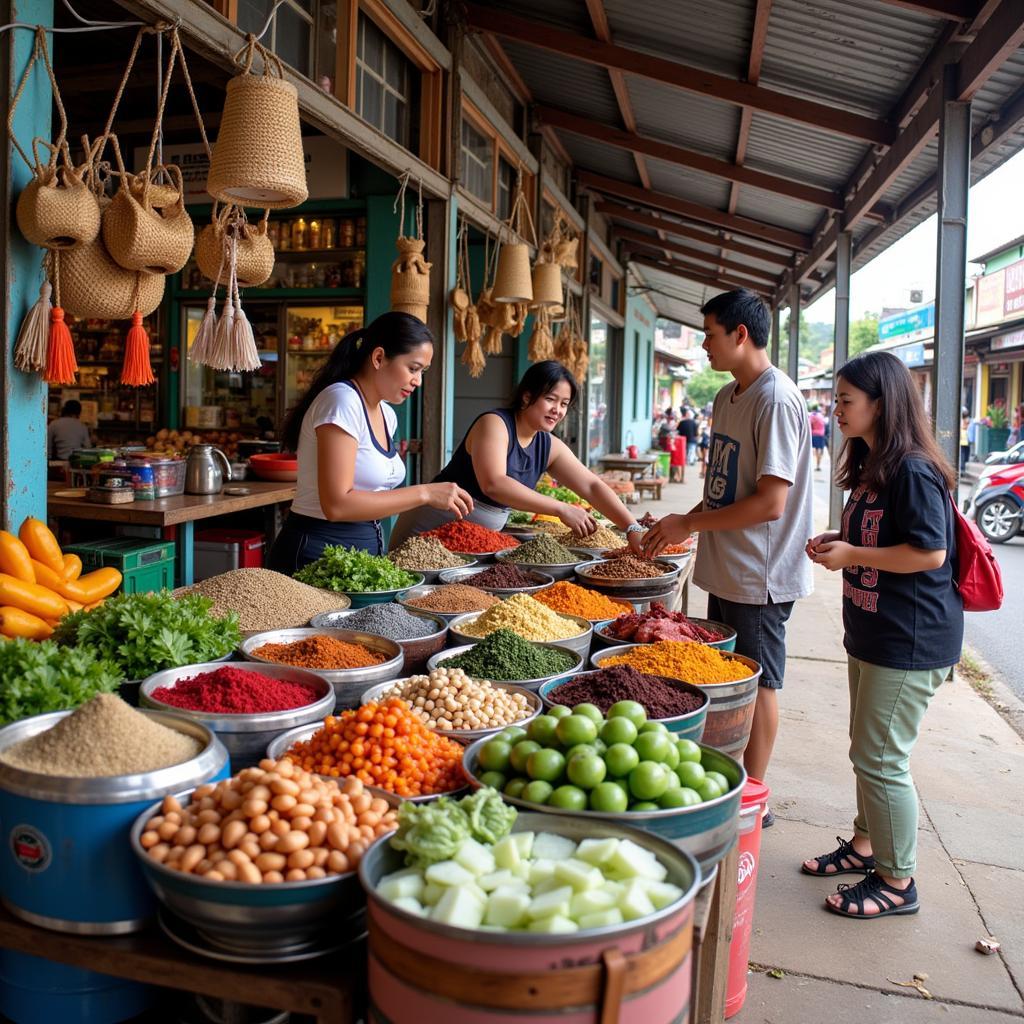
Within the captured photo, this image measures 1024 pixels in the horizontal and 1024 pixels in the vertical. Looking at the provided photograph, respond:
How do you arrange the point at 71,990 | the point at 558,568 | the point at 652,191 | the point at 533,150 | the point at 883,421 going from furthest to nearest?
the point at 652,191 < the point at 533,150 < the point at 558,568 < the point at 883,421 < the point at 71,990

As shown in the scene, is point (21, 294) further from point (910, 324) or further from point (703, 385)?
point (703, 385)

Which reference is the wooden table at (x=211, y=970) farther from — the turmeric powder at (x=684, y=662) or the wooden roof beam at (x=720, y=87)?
the wooden roof beam at (x=720, y=87)

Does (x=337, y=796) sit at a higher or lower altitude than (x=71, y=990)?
higher

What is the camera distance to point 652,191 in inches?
455

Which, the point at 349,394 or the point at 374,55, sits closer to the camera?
the point at 349,394

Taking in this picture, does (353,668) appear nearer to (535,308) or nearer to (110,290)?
(110,290)

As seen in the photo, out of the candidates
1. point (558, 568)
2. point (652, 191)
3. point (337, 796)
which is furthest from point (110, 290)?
point (652, 191)

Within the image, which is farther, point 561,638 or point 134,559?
point 134,559

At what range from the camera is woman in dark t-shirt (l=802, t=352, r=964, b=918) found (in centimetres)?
275

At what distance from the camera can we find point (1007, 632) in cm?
763

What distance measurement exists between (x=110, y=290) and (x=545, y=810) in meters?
2.74

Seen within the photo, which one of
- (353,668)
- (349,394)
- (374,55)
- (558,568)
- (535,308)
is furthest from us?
(535,308)

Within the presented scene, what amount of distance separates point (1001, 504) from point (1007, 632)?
192 inches

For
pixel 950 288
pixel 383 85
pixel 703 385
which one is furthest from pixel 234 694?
pixel 703 385
